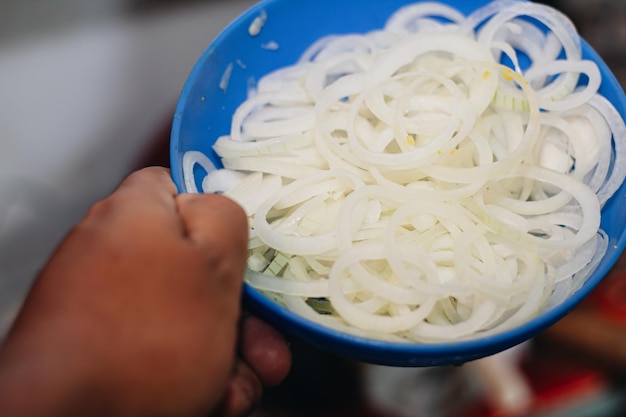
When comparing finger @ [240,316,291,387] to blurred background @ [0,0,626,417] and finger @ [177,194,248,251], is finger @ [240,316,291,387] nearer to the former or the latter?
finger @ [177,194,248,251]

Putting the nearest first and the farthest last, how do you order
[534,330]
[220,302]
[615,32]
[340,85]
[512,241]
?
[220,302] < [534,330] < [512,241] < [340,85] < [615,32]

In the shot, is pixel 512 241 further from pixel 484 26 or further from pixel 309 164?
pixel 484 26

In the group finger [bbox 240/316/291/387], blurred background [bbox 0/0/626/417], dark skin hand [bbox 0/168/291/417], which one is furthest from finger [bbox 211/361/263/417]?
blurred background [bbox 0/0/626/417]

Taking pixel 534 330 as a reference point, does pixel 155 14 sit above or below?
above

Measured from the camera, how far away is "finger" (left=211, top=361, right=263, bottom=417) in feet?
2.12

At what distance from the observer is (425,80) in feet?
2.92

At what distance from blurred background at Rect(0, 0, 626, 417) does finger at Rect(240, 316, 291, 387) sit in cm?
61

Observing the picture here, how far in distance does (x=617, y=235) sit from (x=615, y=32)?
4.35ft

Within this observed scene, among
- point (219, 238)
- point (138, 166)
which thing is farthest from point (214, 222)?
point (138, 166)

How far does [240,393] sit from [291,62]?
0.56 meters

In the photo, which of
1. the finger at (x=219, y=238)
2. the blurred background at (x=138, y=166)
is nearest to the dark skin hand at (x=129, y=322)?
the finger at (x=219, y=238)

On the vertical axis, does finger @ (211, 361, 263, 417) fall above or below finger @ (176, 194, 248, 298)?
below

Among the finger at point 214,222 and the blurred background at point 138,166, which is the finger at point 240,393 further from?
the blurred background at point 138,166

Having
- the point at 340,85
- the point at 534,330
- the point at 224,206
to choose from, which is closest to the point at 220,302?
the point at 224,206
